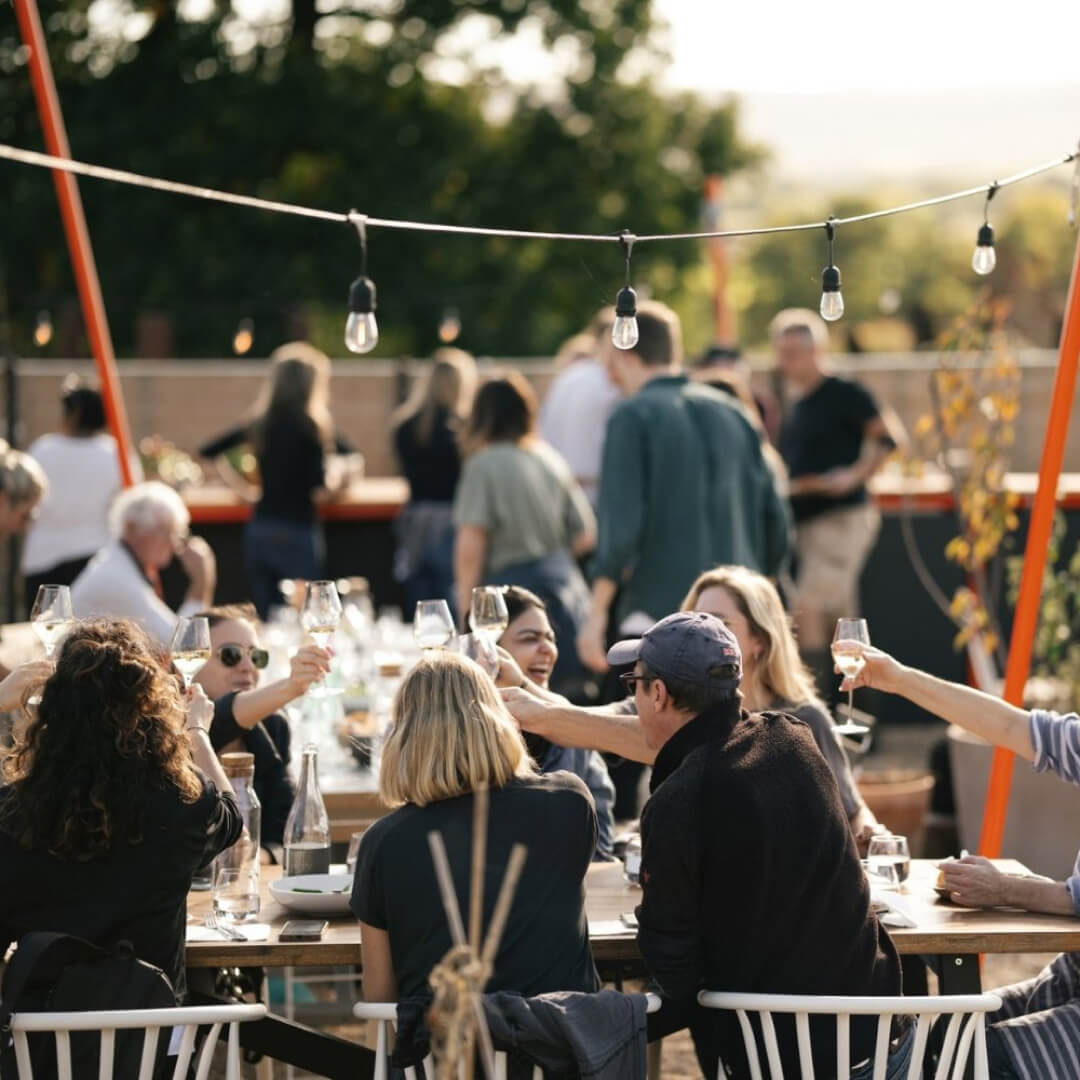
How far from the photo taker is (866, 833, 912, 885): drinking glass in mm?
3832

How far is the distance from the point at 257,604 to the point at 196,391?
5.32 metres

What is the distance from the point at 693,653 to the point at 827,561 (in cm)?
532

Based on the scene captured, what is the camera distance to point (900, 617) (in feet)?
31.6

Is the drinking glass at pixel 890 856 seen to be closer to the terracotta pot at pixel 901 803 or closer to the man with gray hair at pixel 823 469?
the terracotta pot at pixel 901 803

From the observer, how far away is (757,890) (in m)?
3.17

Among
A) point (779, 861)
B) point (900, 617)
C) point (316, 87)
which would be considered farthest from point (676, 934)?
point (316, 87)

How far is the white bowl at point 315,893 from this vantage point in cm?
360

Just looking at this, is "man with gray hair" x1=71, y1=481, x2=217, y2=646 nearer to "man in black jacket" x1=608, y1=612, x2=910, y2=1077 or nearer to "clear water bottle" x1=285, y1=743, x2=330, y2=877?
"clear water bottle" x1=285, y1=743, x2=330, y2=877

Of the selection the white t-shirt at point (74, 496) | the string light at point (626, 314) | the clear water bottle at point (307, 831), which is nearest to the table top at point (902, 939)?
the clear water bottle at point (307, 831)

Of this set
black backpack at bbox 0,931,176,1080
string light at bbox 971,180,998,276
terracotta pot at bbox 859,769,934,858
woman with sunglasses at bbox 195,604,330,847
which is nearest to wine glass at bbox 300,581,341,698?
woman with sunglasses at bbox 195,604,330,847

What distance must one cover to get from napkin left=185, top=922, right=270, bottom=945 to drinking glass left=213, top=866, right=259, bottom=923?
38 millimetres

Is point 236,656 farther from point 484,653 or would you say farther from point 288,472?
point 288,472

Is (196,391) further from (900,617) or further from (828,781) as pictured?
(828,781)

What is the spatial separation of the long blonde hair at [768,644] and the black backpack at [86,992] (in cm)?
159
